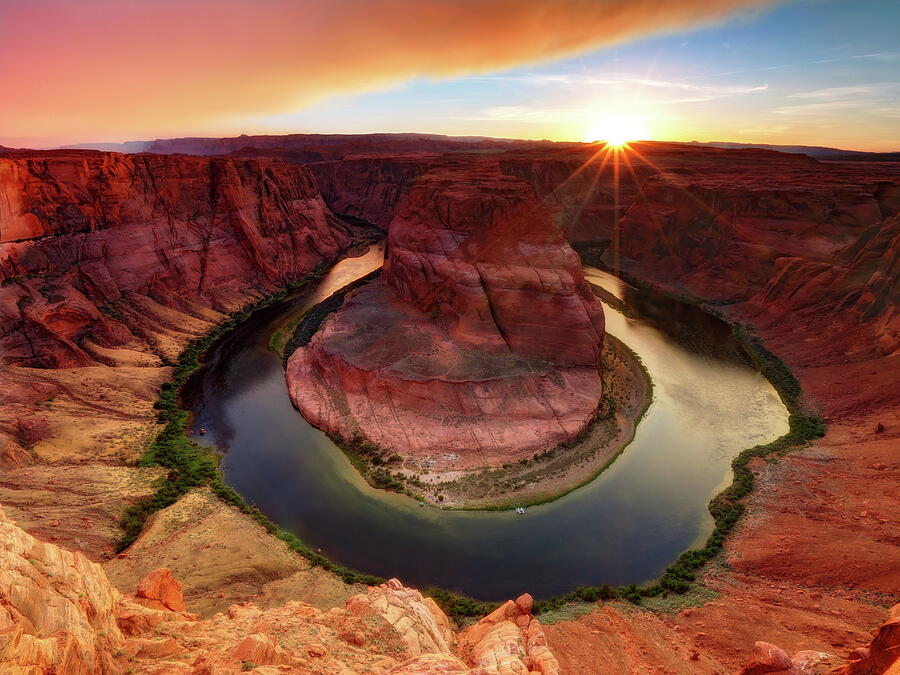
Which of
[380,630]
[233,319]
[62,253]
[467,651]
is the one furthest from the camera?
[233,319]

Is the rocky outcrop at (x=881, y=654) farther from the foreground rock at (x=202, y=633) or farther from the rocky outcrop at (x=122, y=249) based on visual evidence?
the rocky outcrop at (x=122, y=249)

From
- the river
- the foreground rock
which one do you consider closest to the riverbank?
the river

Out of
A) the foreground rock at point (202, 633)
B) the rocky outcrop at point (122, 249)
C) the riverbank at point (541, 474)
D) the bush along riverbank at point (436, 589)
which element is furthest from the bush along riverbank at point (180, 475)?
the foreground rock at point (202, 633)

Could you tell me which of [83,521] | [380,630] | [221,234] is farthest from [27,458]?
[221,234]

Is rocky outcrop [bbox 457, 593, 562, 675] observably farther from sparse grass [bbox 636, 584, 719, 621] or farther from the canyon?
sparse grass [bbox 636, 584, 719, 621]

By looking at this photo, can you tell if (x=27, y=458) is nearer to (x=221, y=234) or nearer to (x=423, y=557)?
(x=423, y=557)

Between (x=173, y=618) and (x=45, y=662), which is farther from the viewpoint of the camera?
(x=173, y=618)
